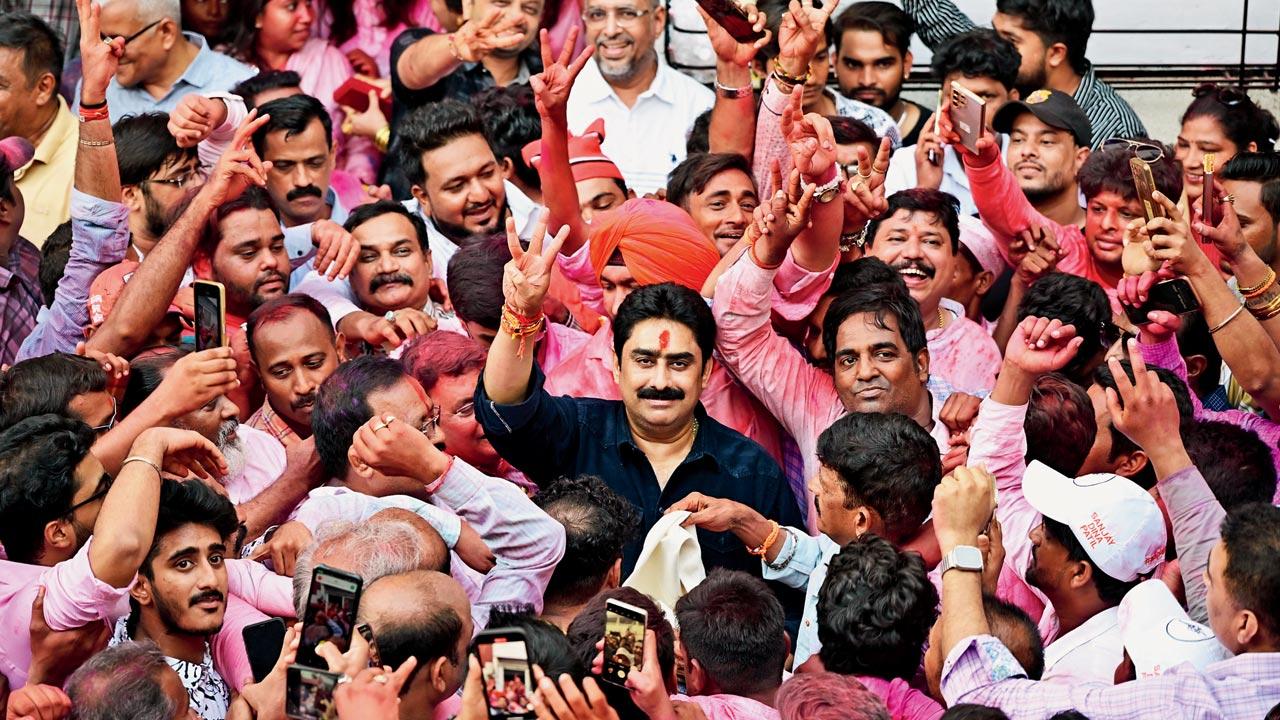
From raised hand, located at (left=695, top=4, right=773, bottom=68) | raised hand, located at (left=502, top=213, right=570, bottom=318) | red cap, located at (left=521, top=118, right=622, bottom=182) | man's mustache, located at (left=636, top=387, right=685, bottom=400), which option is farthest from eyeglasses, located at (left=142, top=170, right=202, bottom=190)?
man's mustache, located at (left=636, top=387, right=685, bottom=400)

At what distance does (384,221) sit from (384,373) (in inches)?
50.6

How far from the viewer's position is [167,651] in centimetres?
471

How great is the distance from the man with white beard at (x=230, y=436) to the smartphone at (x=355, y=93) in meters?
2.51

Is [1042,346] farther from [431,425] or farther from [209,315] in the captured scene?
[209,315]

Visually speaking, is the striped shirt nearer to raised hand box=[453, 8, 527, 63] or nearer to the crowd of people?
the crowd of people

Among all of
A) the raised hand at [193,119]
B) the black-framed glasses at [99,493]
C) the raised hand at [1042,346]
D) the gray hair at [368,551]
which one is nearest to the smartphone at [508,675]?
the gray hair at [368,551]

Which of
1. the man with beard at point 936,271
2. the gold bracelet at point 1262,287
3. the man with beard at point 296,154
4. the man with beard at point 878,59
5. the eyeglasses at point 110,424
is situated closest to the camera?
the eyeglasses at point 110,424

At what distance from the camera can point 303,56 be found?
335 inches

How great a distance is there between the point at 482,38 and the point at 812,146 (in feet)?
7.94

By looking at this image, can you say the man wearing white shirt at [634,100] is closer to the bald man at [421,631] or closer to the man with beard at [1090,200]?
the man with beard at [1090,200]

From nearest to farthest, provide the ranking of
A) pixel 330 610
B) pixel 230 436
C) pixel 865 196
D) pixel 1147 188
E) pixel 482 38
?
1. pixel 330 610
2. pixel 1147 188
3. pixel 230 436
4. pixel 865 196
5. pixel 482 38

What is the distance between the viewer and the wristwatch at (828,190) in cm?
564

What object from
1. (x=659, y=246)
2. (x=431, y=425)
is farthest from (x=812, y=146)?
(x=431, y=425)

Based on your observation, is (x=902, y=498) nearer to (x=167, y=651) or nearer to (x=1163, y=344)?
(x=1163, y=344)
